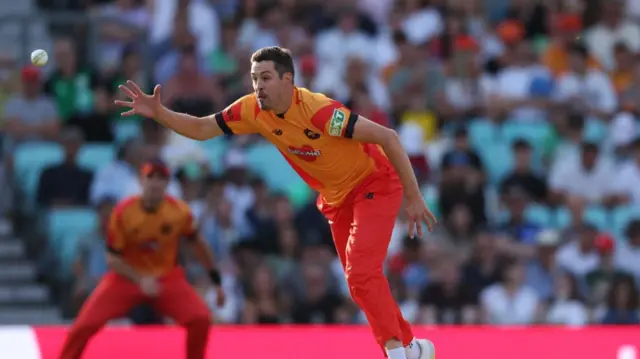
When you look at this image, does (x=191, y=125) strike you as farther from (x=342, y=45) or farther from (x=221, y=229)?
(x=342, y=45)

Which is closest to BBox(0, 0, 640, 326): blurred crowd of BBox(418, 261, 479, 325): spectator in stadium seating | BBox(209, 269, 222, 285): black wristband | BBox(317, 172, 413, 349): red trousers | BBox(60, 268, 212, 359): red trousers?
BBox(418, 261, 479, 325): spectator in stadium seating

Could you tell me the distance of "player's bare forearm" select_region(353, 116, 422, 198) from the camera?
26.6 ft

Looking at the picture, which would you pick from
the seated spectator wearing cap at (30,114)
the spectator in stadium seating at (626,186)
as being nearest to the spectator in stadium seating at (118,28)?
the seated spectator wearing cap at (30,114)

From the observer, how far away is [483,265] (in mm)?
13234

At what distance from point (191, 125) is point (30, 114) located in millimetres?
5582

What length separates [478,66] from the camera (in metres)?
15.1

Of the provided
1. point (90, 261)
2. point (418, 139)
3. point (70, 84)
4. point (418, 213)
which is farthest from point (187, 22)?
point (418, 213)

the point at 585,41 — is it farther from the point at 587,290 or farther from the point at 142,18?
the point at 142,18

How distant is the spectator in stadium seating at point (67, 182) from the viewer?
1334cm

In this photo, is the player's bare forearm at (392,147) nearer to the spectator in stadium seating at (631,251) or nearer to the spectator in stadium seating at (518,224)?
the spectator in stadium seating at (518,224)

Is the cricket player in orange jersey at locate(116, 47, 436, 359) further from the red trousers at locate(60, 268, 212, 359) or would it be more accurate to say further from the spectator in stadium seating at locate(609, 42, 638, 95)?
the spectator in stadium seating at locate(609, 42, 638, 95)

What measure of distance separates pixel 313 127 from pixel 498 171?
618 centimetres

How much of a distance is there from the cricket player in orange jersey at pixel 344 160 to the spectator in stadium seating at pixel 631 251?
5.27m

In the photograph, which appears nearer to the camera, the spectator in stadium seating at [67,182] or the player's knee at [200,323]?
the player's knee at [200,323]
